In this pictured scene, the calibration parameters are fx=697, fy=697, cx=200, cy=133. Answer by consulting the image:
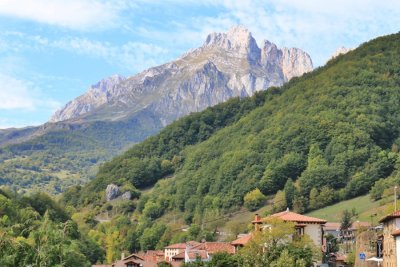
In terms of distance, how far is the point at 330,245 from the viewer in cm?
11575

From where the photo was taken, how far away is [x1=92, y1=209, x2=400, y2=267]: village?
239 ft

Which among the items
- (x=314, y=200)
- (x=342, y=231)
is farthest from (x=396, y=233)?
(x=314, y=200)

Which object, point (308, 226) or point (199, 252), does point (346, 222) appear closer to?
point (199, 252)

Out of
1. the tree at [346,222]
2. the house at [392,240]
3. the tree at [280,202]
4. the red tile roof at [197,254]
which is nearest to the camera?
the house at [392,240]

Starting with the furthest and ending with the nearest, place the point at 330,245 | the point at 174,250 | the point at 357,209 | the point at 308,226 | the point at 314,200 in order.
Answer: the point at 314,200, the point at 357,209, the point at 174,250, the point at 330,245, the point at 308,226

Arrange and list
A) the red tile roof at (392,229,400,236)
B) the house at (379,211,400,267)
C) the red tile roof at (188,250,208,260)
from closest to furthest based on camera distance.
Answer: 1. the red tile roof at (392,229,400,236)
2. the house at (379,211,400,267)
3. the red tile roof at (188,250,208,260)

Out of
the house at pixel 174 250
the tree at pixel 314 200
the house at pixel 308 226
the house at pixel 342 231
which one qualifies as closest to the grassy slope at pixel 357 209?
the tree at pixel 314 200

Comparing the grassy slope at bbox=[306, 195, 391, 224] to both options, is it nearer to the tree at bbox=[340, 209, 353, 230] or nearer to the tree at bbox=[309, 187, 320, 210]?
the tree at bbox=[309, 187, 320, 210]

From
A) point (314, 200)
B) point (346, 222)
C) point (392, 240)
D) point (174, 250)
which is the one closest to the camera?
point (392, 240)

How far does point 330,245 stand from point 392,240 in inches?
1845

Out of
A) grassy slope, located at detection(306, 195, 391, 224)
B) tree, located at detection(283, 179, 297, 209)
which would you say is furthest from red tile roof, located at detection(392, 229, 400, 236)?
tree, located at detection(283, 179, 297, 209)

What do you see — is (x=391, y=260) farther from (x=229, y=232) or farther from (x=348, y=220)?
(x=229, y=232)

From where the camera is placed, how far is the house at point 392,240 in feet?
218

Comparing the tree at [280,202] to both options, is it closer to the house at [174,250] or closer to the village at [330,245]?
the village at [330,245]
